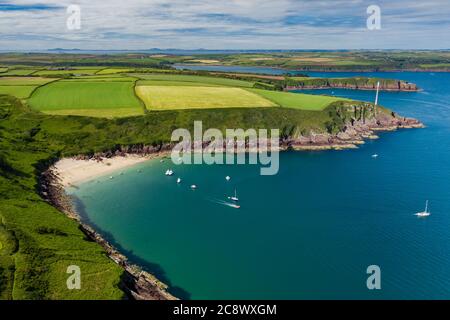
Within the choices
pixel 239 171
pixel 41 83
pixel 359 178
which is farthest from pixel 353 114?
pixel 41 83

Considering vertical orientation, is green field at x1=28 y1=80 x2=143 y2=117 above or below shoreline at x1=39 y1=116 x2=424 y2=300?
above

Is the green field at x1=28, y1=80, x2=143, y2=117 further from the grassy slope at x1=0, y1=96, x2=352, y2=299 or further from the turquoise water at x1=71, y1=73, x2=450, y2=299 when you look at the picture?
the turquoise water at x1=71, y1=73, x2=450, y2=299

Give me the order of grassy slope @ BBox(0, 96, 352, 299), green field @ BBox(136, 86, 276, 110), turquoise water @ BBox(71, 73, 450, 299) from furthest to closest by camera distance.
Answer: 1. green field @ BBox(136, 86, 276, 110)
2. turquoise water @ BBox(71, 73, 450, 299)
3. grassy slope @ BBox(0, 96, 352, 299)

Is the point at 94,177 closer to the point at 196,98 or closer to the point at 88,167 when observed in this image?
the point at 88,167

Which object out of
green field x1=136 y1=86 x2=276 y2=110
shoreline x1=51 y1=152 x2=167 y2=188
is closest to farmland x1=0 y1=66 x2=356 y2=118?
green field x1=136 y1=86 x2=276 y2=110

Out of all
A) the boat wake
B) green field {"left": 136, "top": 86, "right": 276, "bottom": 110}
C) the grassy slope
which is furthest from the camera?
green field {"left": 136, "top": 86, "right": 276, "bottom": 110}

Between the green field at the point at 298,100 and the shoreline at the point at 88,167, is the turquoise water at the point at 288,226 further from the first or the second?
the green field at the point at 298,100

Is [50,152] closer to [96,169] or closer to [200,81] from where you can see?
[96,169]

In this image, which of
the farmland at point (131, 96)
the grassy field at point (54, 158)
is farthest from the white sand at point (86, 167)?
the farmland at point (131, 96)
